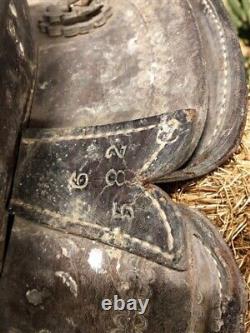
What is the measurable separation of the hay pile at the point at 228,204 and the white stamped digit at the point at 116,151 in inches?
11.2

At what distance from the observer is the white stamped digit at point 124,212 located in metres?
0.86

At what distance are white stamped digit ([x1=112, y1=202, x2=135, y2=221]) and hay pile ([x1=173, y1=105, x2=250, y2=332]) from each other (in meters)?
0.30

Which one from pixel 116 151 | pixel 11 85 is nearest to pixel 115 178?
pixel 116 151

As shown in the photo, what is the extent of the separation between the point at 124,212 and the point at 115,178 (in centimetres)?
6

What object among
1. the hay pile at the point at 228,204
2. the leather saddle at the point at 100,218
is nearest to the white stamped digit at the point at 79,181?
the leather saddle at the point at 100,218

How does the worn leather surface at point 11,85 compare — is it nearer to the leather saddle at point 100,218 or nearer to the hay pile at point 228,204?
the leather saddle at point 100,218

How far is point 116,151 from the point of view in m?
0.90

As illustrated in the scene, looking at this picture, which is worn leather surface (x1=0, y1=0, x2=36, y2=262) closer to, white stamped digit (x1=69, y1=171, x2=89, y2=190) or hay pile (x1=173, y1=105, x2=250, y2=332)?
white stamped digit (x1=69, y1=171, x2=89, y2=190)

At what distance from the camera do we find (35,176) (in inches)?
35.7

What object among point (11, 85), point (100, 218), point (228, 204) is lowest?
point (228, 204)

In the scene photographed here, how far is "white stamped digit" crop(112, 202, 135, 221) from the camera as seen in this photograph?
0.86 m

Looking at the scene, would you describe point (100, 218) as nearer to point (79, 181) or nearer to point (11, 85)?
point (79, 181)

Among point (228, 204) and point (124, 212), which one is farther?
point (228, 204)

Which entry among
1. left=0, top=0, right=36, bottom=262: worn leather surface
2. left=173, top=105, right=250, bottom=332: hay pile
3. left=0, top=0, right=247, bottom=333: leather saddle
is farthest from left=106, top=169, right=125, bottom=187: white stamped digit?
left=173, top=105, right=250, bottom=332: hay pile
